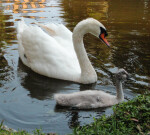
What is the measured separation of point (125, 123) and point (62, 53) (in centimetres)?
323

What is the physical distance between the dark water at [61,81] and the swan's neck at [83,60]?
167mm

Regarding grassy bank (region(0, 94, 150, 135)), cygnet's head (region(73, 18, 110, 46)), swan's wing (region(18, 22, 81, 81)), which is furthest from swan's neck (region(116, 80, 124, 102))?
swan's wing (region(18, 22, 81, 81))

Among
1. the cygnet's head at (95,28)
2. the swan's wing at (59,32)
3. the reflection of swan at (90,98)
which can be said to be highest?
the cygnet's head at (95,28)

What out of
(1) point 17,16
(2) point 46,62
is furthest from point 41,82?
(1) point 17,16

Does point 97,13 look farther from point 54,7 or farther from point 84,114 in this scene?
point 84,114

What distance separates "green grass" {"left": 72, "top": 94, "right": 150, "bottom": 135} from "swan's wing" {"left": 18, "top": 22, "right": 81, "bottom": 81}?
253 cm

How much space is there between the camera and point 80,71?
297 inches

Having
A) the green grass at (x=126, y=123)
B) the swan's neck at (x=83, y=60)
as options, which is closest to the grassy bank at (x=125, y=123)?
the green grass at (x=126, y=123)

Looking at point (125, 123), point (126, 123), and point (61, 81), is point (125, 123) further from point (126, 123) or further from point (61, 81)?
point (61, 81)

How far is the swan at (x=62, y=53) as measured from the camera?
7.25 meters

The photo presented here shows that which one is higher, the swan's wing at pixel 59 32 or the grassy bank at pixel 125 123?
the swan's wing at pixel 59 32

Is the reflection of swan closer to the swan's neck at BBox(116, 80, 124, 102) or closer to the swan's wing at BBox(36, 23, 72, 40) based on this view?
the swan's neck at BBox(116, 80, 124, 102)

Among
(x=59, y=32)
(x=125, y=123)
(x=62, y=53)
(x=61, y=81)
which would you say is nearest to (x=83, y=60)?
(x=62, y=53)

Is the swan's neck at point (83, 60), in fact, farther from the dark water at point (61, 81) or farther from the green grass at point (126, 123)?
the green grass at point (126, 123)
